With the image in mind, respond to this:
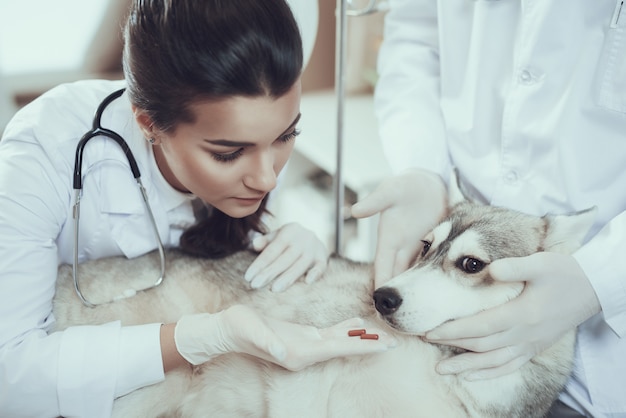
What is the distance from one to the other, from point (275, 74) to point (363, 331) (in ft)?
2.07

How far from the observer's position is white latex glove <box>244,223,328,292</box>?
5.05ft

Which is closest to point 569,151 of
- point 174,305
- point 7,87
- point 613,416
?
point 613,416

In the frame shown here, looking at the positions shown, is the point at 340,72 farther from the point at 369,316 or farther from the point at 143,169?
the point at 369,316

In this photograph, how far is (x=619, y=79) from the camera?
1224 mm

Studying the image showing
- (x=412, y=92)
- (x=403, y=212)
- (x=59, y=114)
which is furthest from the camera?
(x=412, y=92)

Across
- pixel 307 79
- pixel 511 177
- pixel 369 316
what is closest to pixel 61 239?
pixel 369 316

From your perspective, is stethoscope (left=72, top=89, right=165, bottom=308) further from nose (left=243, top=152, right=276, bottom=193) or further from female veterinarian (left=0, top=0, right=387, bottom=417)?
nose (left=243, top=152, right=276, bottom=193)

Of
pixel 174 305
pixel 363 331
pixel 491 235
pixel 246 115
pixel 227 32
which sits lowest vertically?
pixel 174 305

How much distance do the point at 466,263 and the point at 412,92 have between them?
0.71m

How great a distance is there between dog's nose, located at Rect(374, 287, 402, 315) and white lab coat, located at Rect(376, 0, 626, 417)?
43 cm

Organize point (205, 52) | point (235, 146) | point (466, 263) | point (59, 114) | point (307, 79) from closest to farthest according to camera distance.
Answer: point (205, 52) < point (235, 146) < point (466, 263) < point (59, 114) < point (307, 79)

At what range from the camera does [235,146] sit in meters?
1.18

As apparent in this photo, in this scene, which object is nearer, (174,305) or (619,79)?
(619,79)

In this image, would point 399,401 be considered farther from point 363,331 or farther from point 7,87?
point 7,87
